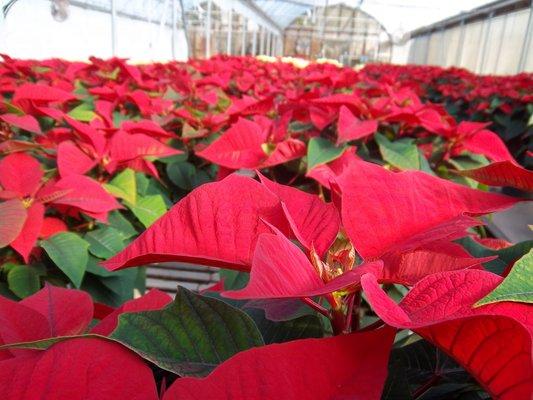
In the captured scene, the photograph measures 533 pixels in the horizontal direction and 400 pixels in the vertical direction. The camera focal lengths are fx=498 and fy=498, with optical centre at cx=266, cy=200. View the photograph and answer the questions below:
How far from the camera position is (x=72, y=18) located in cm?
644

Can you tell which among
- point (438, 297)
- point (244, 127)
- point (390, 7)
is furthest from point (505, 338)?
point (390, 7)

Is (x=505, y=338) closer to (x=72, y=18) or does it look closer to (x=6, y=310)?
(x=6, y=310)

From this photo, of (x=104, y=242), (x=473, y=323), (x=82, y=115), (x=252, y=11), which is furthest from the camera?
(x=252, y=11)

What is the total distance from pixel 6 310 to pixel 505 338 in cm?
33

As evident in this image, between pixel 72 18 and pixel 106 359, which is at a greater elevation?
pixel 72 18

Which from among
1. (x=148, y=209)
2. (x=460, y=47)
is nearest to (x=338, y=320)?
(x=148, y=209)

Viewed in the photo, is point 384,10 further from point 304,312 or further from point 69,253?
point 304,312

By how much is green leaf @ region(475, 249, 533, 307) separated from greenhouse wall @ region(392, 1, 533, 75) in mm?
7618

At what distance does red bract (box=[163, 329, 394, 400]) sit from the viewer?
23 cm

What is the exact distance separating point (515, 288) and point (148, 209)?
2.96 feet

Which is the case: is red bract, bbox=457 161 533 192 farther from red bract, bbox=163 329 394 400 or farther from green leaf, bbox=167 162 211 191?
green leaf, bbox=167 162 211 191

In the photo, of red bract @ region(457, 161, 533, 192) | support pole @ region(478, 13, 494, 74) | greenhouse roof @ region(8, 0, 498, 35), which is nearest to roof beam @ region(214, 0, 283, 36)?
greenhouse roof @ region(8, 0, 498, 35)

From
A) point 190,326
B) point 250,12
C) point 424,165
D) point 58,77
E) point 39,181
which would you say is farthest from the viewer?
point 250,12

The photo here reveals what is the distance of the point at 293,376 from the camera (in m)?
0.23
